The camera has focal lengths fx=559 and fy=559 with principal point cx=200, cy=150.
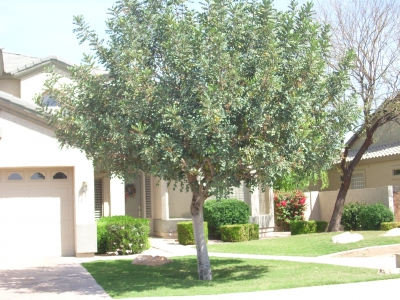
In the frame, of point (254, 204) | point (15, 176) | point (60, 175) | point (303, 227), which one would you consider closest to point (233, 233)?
point (254, 204)

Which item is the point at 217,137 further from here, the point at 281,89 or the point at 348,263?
the point at 348,263

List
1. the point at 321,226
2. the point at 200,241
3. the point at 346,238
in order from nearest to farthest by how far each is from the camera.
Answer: the point at 200,241 < the point at 346,238 < the point at 321,226

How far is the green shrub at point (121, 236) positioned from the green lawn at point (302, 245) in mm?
2305

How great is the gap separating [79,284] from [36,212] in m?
4.89

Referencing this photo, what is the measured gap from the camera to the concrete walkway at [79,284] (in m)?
9.68

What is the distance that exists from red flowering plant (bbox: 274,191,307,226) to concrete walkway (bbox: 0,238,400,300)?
876cm

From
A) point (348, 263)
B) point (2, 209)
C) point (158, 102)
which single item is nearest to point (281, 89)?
point (158, 102)

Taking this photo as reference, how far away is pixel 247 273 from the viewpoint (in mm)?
13078

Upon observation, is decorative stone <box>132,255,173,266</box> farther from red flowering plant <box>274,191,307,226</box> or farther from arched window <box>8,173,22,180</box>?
red flowering plant <box>274,191,307,226</box>

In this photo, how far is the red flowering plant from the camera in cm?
2509

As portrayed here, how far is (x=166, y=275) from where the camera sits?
13.0 metres

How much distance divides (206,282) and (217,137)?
337 cm

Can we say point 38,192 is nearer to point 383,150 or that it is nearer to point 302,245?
point 302,245

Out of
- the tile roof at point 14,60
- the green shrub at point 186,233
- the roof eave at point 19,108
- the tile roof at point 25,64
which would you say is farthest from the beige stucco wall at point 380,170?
the roof eave at point 19,108
